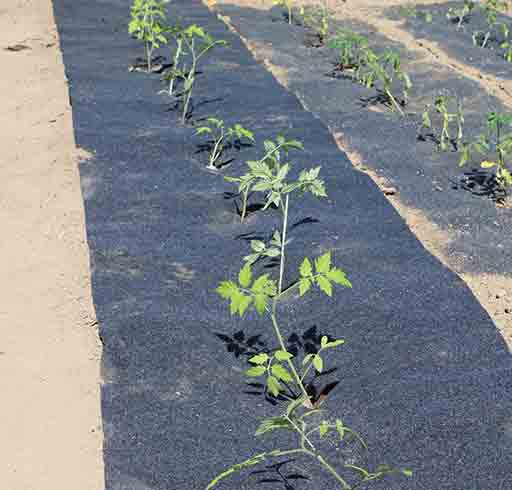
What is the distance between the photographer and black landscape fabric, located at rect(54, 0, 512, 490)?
2.51 m

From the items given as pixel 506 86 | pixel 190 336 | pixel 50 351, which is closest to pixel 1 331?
pixel 50 351

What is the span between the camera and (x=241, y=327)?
3.16m

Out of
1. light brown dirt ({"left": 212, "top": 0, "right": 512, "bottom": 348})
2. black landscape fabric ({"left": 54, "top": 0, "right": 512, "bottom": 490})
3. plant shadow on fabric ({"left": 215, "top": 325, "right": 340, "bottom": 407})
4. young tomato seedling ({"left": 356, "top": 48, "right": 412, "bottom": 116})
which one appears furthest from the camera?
young tomato seedling ({"left": 356, "top": 48, "right": 412, "bottom": 116})

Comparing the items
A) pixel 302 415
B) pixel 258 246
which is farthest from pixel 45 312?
pixel 302 415

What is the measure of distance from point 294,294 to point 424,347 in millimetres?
627

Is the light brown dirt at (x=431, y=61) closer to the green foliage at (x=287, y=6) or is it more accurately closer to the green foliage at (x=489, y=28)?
the green foliage at (x=287, y=6)

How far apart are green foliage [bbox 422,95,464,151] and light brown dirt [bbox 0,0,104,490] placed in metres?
2.17

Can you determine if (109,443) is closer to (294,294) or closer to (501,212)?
(294,294)

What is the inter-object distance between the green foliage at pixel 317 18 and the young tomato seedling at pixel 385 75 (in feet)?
3.38

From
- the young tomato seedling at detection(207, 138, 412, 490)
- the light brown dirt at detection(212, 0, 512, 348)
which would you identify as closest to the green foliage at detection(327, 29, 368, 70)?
the light brown dirt at detection(212, 0, 512, 348)

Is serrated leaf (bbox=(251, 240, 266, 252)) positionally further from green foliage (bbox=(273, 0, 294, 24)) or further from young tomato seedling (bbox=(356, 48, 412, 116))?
green foliage (bbox=(273, 0, 294, 24))

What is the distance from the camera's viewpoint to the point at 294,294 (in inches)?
133

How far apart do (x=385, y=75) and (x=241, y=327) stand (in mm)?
3200

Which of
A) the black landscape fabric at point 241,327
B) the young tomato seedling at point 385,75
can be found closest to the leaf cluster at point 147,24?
the black landscape fabric at point 241,327
